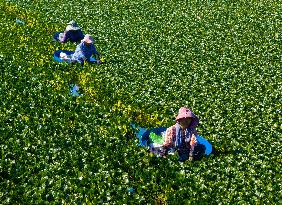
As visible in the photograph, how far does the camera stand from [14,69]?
1675 centimetres

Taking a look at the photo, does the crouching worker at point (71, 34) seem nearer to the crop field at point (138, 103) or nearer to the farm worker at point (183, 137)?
the crop field at point (138, 103)

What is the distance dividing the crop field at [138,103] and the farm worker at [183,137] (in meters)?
0.42

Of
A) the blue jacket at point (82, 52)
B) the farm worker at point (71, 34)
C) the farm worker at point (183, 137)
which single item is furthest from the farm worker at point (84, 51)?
the farm worker at point (183, 137)

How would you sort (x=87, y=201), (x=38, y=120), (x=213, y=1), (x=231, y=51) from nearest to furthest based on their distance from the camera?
(x=87, y=201), (x=38, y=120), (x=231, y=51), (x=213, y=1)

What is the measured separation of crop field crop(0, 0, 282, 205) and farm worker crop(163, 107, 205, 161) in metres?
0.42

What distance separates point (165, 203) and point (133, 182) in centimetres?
102

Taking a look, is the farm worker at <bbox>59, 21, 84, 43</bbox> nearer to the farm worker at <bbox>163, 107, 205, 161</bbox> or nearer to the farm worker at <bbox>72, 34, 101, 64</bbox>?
the farm worker at <bbox>72, 34, 101, 64</bbox>

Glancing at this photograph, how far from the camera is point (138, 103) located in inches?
595

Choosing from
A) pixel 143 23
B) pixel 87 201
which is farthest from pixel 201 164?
pixel 143 23

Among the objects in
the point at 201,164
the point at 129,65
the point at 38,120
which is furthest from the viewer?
the point at 129,65

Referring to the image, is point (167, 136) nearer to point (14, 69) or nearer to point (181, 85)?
point (181, 85)

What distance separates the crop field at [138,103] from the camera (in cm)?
1031

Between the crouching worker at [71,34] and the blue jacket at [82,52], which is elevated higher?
the crouching worker at [71,34]

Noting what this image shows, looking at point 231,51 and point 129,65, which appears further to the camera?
point 231,51
